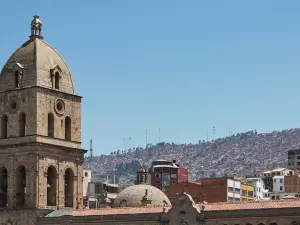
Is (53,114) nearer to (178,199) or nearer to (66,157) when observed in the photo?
(66,157)

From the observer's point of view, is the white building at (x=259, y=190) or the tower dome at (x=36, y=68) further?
the white building at (x=259, y=190)

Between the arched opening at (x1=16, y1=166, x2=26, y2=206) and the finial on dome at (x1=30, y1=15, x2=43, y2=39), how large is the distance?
35.9ft

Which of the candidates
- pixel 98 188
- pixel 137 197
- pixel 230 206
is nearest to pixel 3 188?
pixel 137 197

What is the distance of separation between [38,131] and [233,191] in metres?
68.6

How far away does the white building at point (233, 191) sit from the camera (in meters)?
126

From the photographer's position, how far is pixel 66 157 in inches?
2667

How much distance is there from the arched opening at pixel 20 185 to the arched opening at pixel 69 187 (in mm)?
3598

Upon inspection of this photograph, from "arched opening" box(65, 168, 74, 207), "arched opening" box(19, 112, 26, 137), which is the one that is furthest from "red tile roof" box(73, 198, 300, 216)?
"arched opening" box(19, 112, 26, 137)

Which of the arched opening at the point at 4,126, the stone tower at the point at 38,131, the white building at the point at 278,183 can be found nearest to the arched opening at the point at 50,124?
the stone tower at the point at 38,131

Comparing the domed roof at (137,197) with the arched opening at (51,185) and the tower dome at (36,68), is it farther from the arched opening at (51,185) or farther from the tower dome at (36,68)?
the tower dome at (36,68)

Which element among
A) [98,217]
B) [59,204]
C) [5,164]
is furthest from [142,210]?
[5,164]

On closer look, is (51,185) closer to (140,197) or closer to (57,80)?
(57,80)

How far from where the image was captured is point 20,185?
219 feet

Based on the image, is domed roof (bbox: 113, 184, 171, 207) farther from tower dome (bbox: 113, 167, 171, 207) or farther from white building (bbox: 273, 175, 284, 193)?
white building (bbox: 273, 175, 284, 193)
